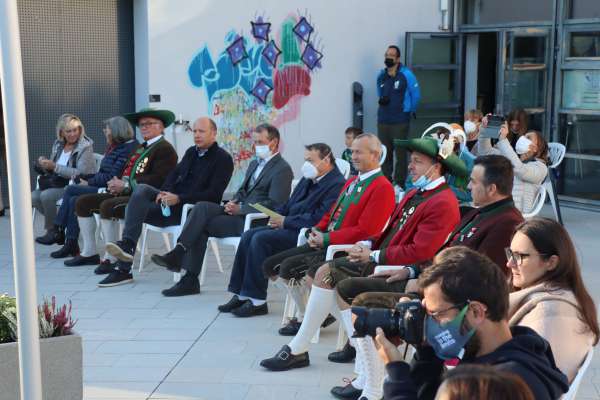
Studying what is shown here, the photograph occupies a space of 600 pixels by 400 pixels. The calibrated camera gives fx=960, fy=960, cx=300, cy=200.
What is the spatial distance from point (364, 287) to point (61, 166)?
479 cm

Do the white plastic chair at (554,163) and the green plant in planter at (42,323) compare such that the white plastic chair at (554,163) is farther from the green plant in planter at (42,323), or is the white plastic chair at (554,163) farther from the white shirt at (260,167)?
the green plant in planter at (42,323)

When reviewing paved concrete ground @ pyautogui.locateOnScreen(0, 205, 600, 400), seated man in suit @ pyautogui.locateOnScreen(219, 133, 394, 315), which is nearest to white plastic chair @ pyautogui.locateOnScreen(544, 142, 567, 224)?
paved concrete ground @ pyautogui.locateOnScreen(0, 205, 600, 400)

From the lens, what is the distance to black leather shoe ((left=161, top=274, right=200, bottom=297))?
7.10 m

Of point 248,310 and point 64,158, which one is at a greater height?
point 64,158

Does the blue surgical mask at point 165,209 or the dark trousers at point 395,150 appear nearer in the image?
the blue surgical mask at point 165,209

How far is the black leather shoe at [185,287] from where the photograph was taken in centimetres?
710

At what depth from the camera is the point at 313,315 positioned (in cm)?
525

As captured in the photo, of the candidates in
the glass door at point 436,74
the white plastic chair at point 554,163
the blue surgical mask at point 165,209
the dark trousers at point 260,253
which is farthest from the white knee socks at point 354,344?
the glass door at point 436,74

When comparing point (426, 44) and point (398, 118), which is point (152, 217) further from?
point (426, 44)

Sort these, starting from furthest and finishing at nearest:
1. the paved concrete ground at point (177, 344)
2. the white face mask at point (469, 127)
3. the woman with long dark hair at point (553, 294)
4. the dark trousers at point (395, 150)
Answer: the dark trousers at point (395, 150)
the white face mask at point (469, 127)
the paved concrete ground at point (177, 344)
the woman with long dark hair at point (553, 294)

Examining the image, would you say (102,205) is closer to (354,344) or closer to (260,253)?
(260,253)

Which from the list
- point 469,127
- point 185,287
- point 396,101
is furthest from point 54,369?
point 396,101

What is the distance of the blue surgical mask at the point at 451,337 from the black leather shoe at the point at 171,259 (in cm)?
451

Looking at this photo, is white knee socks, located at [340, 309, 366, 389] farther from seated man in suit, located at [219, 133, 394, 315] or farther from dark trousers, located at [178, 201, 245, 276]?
dark trousers, located at [178, 201, 245, 276]
